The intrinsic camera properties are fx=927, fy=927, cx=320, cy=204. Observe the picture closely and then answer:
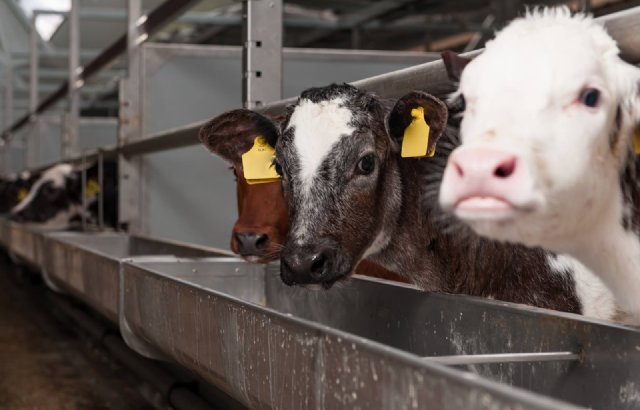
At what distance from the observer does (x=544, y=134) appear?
124cm

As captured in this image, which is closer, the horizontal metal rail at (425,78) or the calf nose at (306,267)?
the horizontal metal rail at (425,78)

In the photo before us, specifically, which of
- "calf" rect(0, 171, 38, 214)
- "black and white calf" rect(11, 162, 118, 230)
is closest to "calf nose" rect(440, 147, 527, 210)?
"black and white calf" rect(11, 162, 118, 230)

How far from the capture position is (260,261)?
2535 millimetres

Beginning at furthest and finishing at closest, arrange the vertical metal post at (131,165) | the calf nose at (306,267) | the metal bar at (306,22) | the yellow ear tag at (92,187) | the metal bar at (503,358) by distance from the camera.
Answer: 1. the metal bar at (306,22)
2. the yellow ear tag at (92,187)
3. the vertical metal post at (131,165)
4. the calf nose at (306,267)
5. the metal bar at (503,358)

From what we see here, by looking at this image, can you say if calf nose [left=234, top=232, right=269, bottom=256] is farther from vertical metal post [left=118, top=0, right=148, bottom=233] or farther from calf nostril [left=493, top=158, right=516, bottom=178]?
vertical metal post [left=118, top=0, right=148, bottom=233]

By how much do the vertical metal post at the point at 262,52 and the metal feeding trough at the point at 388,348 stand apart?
29.4 inches

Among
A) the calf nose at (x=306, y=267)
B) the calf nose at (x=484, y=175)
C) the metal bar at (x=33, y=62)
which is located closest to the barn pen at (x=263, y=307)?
the calf nose at (x=306, y=267)

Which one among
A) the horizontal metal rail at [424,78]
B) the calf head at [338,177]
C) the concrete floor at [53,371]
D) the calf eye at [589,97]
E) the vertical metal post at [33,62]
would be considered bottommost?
the concrete floor at [53,371]

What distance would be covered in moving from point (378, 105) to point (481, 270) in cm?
45

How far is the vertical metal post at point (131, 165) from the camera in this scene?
4.63 meters

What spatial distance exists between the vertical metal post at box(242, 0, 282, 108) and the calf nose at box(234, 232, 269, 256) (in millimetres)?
480

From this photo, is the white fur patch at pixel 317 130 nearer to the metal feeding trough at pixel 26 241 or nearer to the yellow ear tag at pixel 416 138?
the yellow ear tag at pixel 416 138

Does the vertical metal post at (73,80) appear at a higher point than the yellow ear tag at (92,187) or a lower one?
higher

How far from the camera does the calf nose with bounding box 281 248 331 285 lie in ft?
6.21
